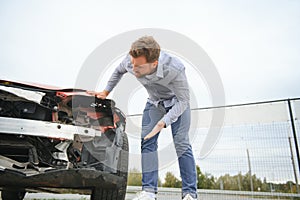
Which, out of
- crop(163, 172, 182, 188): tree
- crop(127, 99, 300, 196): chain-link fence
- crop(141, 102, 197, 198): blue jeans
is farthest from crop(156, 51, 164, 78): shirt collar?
crop(163, 172, 182, 188): tree

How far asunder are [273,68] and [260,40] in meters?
0.64

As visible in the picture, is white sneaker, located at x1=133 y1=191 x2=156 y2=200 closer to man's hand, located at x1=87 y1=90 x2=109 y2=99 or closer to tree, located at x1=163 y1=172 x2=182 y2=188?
man's hand, located at x1=87 y1=90 x2=109 y2=99

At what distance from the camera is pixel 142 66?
6.62 feet

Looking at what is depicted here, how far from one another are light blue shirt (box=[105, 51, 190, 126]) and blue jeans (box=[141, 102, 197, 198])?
0.12m

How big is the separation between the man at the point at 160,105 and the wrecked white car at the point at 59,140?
0.19 metres

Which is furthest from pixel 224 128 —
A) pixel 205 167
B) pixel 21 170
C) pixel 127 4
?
pixel 21 170

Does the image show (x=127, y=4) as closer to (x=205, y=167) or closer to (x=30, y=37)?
(x=30, y=37)

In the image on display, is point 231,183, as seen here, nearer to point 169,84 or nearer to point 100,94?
point 169,84

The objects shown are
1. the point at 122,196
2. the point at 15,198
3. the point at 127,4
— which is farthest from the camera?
the point at 127,4

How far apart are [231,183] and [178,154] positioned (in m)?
2.45

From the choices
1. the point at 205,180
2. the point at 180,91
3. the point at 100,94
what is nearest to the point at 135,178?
the point at 205,180

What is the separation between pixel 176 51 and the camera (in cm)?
262

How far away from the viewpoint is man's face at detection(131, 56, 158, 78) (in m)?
1.99

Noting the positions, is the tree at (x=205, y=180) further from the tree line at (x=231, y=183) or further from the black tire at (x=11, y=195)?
the black tire at (x=11, y=195)
